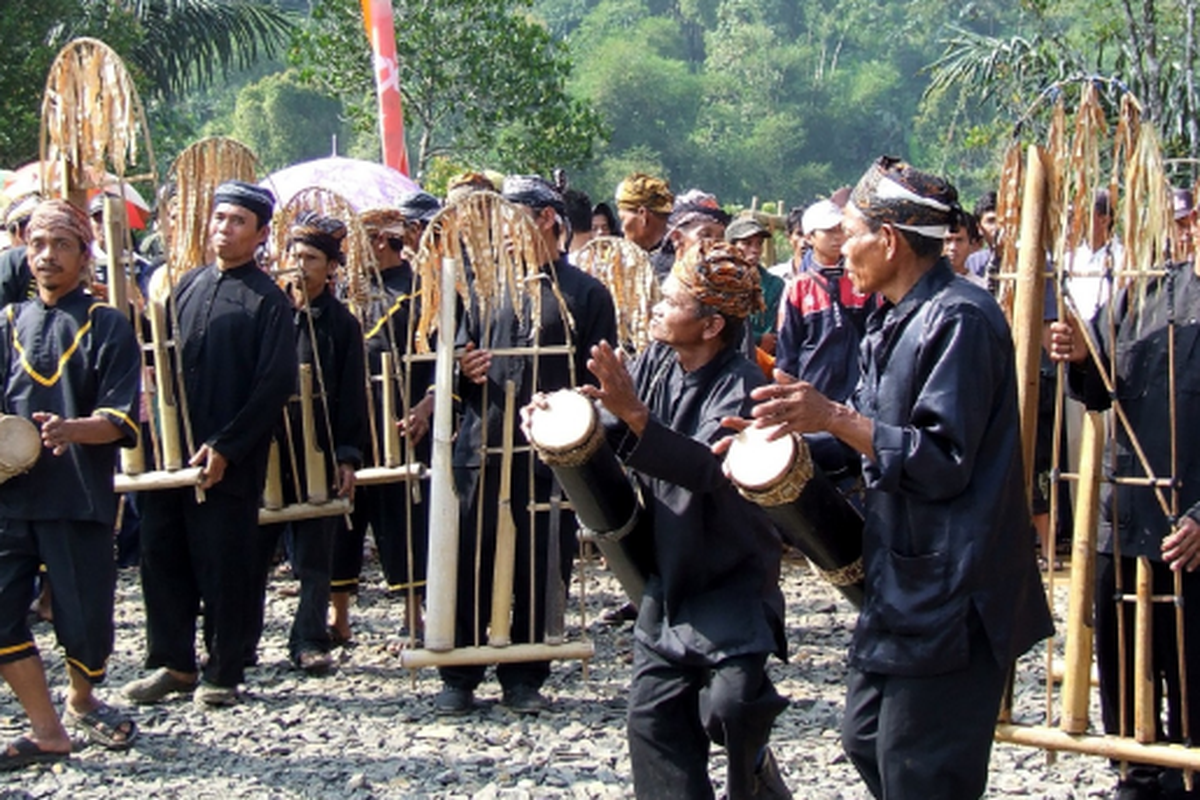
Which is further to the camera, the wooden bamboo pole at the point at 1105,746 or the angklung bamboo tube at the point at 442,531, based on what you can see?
the angklung bamboo tube at the point at 442,531

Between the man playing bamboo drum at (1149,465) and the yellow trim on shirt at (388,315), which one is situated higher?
the yellow trim on shirt at (388,315)

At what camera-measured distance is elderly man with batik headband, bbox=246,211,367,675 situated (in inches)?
295

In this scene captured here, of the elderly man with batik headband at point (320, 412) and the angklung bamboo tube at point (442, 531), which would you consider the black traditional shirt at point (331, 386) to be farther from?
the angklung bamboo tube at point (442, 531)

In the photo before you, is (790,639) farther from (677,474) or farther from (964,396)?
(964,396)

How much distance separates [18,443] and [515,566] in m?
1.97

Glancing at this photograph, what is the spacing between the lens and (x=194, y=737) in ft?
21.0

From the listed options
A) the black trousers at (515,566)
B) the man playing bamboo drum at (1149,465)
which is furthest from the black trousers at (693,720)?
the black trousers at (515,566)

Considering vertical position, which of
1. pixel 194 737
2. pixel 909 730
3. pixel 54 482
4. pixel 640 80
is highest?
pixel 640 80

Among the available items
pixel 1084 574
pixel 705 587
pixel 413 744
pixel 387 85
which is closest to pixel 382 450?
pixel 413 744

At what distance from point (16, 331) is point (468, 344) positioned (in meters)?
1.67

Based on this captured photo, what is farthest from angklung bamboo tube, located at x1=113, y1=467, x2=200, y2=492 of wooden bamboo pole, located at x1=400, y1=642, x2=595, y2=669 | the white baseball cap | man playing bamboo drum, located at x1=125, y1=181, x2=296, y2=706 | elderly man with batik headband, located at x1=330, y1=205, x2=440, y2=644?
the white baseball cap

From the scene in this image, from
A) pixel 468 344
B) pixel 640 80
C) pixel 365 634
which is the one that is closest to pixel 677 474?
pixel 468 344

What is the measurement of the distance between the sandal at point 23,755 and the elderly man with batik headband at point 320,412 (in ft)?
5.17

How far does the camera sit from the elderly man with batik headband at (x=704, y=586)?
4.61 metres
